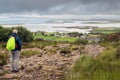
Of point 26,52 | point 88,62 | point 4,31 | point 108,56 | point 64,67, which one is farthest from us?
point 4,31

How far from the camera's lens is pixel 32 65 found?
17188mm

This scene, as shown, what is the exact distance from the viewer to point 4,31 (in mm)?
41969

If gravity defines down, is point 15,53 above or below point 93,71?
above

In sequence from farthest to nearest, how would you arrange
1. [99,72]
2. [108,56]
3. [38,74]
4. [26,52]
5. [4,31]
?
[4,31] < [26,52] < [108,56] < [38,74] < [99,72]

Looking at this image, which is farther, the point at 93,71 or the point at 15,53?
the point at 15,53

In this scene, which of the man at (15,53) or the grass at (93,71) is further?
the man at (15,53)

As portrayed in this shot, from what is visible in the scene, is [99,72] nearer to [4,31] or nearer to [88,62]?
[88,62]

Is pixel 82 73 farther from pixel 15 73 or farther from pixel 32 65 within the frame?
pixel 32 65

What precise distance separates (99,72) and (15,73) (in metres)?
4.67

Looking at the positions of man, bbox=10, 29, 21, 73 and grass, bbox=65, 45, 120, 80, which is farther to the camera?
man, bbox=10, 29, 21, 73

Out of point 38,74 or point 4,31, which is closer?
point 38,74

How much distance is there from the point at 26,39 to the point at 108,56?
24942mm

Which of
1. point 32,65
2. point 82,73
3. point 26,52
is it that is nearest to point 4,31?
point 26,52

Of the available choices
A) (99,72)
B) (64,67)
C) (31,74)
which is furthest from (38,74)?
(99,72)
